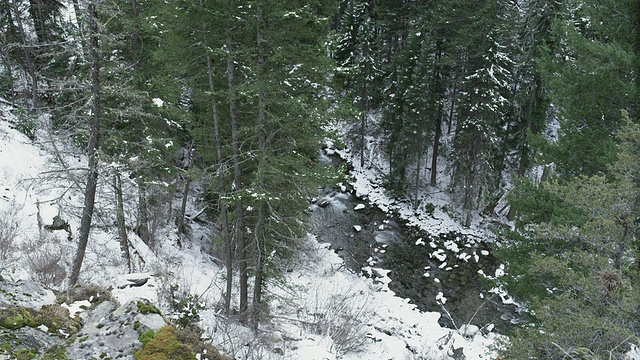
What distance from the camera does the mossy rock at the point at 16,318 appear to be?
3.96m

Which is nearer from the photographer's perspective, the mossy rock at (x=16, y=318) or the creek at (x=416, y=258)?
the mossy rock at (x=16, y=318)

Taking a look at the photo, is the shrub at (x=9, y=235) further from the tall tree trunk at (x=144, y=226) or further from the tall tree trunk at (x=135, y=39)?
the tall tree trunk at (x=135, y=39)

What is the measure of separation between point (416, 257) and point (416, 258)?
0.10 m

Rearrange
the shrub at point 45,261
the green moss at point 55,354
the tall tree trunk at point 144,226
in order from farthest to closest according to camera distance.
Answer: the tall tree trunk at point 144,226, the shrub at point 45,261, the green moss at point 55,354

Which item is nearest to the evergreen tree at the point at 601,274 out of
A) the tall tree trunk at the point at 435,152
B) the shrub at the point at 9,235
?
the shrub at the point at 9,235

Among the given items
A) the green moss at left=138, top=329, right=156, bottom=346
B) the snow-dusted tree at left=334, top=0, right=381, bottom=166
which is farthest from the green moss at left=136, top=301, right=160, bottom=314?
the snow-dusted tree at left=334, top=0, right=381, bottom=166

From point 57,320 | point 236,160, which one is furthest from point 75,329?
point 236,160

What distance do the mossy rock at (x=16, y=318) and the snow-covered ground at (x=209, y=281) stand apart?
235 centimetres

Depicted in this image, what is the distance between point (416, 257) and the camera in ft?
73.4

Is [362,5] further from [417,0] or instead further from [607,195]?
[607,195]

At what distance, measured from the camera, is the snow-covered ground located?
312 inches

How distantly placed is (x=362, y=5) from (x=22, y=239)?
99.9 feet

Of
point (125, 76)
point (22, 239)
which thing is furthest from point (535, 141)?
point (22, 239)

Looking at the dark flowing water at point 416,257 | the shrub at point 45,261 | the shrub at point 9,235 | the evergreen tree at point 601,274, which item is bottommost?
the dark flowing water at point 416,257
